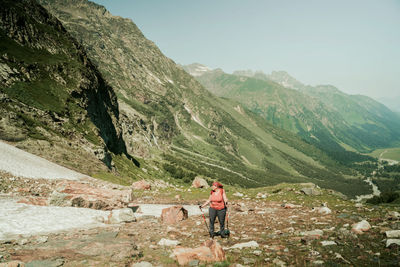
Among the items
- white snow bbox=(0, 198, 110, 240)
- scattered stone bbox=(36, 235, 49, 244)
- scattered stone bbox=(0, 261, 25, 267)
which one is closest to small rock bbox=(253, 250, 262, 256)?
scattered stone bbox=(0, 261, 25, 267)

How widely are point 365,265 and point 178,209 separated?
13.9 metres

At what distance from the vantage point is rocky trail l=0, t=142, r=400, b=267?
389 inches

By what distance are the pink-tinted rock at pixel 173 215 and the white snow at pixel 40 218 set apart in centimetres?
482

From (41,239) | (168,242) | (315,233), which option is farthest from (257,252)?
(41,239)

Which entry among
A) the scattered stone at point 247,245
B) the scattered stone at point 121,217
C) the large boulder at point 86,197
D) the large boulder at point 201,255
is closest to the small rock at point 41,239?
the scattered stone at point 121,217

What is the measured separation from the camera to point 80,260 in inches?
392

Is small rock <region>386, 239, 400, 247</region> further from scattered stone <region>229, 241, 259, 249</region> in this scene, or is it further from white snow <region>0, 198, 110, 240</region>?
white snow <region>0, 198, 110, 240</region>

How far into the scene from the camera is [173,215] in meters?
19.3

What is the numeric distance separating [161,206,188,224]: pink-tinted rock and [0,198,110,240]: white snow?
15.8ft

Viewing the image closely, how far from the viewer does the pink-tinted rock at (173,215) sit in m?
18.8

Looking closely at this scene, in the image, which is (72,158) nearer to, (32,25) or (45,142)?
(45,142)

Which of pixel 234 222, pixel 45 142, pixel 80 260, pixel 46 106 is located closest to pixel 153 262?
pixel 80 260

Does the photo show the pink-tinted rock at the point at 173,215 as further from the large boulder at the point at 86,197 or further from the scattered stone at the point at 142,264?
the scattered stone at the point at 142,264

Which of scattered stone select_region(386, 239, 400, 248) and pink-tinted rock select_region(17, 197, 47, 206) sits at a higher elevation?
scattered stone select_region(386, 239, 400, 248)
